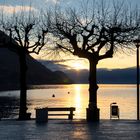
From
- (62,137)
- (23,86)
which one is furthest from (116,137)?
(23,86)

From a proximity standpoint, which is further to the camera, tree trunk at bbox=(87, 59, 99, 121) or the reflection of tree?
the reflection of tree

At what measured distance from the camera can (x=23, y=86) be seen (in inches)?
1548

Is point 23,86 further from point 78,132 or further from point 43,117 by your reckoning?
point 78,132

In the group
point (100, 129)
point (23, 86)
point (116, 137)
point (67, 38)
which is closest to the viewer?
point (116, 137)

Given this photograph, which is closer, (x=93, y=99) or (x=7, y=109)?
(x=93, y=99)

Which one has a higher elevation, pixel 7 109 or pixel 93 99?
pixel 93 99

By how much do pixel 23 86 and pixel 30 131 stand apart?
13.3 meters

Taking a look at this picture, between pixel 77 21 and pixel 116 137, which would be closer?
pixel 116 137

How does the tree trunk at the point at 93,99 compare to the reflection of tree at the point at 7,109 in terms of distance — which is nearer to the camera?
the tree trunk at the point at 93,99

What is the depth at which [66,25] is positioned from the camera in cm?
3666

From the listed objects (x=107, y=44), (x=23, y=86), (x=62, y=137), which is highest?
(x=107, y=44)

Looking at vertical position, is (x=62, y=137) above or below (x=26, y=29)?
below

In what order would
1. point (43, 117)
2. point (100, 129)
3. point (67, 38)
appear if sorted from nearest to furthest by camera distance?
point (100, 129), point (43, 117), point (67, 38)

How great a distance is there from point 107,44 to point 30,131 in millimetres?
13044
